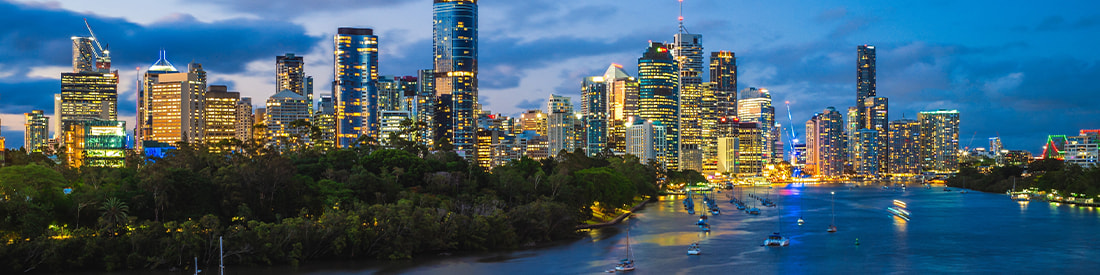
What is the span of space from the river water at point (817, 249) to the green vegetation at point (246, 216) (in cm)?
236

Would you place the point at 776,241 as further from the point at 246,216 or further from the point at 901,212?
the point at 901,212

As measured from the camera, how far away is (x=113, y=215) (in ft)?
213

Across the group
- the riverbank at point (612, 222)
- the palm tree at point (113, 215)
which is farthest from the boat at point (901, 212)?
the palm tree at point (113, 215)

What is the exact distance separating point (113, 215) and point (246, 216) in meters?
9.22

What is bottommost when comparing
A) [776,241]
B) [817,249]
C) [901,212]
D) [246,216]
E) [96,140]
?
[901,212]

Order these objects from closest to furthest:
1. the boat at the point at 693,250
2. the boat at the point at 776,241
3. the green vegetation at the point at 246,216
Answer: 1. the green vegetation at the point at 246,216
2. the boat at the point at 693,250
3. the boat at the point at 776,241

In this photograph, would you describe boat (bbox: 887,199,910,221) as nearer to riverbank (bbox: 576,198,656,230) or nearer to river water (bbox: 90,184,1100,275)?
river water (bbox: 90,184,1100,275)

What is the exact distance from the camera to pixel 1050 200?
526 feet

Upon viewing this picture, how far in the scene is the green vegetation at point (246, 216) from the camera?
2522 inches

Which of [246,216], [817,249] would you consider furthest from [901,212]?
[246,216]

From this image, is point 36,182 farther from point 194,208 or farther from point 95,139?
point 95,139

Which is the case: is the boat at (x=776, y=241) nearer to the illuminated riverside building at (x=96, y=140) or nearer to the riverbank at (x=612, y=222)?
the riverbank at (x=612, y=222)

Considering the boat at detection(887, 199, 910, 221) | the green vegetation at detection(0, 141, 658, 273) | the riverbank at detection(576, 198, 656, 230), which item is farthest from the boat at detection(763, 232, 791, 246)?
the boat at detection(887, 199, 910, 221)

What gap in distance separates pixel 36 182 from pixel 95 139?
341 ft
